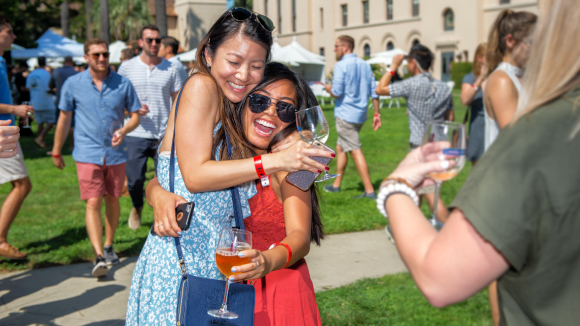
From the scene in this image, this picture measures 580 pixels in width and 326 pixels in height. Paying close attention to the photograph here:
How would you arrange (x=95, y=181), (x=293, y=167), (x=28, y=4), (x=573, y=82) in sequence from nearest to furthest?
(x=573, y=82), (x=293, y=167), (x=95, y=181), (x=28, y=4)

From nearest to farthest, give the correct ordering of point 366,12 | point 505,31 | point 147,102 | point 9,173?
point 505,31
point 9,173
point 147,102
point 366,12

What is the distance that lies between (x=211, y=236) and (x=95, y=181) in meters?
3.64

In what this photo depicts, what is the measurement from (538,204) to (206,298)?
1362mm

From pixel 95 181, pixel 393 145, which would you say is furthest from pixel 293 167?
pixel 393 145

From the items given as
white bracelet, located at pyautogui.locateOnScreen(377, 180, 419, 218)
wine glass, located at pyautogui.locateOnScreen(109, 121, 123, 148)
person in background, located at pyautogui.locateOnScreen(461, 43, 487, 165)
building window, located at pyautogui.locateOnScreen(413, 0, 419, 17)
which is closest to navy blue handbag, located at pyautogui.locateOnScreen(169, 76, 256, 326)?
white bracelet, located at pyautogui.locateOnScreen(377, 180, 419, 218)

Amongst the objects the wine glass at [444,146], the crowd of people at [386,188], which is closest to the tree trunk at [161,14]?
the crowd of people at [386,188]

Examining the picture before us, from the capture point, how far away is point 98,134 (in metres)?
5.45

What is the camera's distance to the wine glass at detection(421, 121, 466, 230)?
1.48 m

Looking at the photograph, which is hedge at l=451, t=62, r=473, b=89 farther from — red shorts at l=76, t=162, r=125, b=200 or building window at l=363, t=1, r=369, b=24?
red shorts at l=76, t=162, r=125, b=200

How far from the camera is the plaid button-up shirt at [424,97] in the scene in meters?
6.59

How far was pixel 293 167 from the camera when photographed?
1976 mm

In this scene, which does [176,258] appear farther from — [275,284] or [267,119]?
[267,119]

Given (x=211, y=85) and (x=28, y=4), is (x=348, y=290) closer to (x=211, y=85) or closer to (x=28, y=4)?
(x=211, y=85)

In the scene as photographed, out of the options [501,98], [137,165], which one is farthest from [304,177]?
[137,165]
